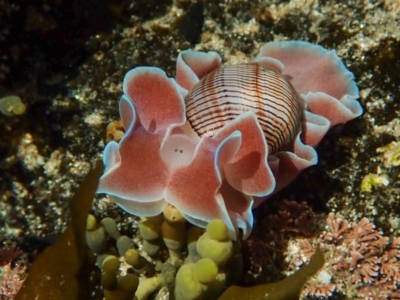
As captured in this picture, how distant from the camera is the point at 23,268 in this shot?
253 cm

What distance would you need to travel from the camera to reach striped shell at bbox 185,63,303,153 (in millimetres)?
2037

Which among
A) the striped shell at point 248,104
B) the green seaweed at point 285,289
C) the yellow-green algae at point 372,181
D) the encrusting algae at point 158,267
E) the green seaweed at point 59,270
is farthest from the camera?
the yellow-green algae at point 372,181

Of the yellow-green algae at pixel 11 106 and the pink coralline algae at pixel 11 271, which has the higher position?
the yellow-green algae at pixel 11 106

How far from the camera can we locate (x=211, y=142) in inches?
77.3

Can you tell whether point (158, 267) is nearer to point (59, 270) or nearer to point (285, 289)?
point (59, 270)

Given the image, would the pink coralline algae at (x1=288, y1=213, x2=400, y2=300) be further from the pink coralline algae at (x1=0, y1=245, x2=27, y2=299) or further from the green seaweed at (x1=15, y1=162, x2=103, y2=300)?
the pink coralline algae at (x1=0, y1=245, x2=27, y2=299)

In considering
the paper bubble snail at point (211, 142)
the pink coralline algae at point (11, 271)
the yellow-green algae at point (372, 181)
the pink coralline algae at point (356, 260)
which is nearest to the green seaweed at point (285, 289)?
the paper bubble snail at point (211, 142)

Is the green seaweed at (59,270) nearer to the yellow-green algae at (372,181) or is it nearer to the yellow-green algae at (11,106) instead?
→ the yellow-green algae at (11,106)

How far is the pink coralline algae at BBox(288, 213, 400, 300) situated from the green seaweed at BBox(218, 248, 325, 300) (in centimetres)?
60

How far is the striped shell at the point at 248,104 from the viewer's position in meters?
2.04

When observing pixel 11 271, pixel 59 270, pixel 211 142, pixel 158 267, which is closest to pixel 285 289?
pixel 211 142

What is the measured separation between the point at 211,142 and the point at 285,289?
0.71 m

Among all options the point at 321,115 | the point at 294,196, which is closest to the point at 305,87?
the point at 321,115

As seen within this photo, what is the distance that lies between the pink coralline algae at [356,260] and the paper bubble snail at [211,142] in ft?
1.55
